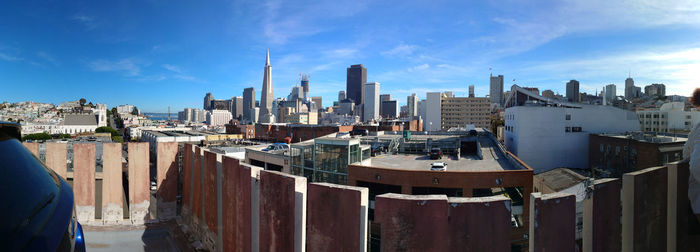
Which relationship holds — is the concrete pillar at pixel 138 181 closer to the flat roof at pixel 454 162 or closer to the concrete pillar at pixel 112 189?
the concrete pillar at pixel 112 189

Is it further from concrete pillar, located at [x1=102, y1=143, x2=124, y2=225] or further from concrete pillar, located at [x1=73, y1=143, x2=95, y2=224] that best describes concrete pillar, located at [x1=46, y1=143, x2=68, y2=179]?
concrete pillar, located at [x1=102, y1=143, x2=124, y2=225]

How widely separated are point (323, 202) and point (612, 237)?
4.01m

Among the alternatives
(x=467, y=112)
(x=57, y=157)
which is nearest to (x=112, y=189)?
(x=57, y=157)

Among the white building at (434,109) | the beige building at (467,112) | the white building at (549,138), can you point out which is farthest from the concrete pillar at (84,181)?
the beige building at (467,112)

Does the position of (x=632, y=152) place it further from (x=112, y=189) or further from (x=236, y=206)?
(x=112, y=189)

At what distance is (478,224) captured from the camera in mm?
3441

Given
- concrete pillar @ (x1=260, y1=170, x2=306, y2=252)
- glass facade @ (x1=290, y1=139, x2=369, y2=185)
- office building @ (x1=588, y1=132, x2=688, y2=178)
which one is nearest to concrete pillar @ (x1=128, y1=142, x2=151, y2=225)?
concrete pillar @ (x1=260, y1=170, x2=306, y2=252)

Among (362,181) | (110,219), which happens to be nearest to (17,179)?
(110,219)

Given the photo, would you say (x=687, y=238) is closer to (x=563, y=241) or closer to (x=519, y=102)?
(x=563, y=241)

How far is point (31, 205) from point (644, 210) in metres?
7.04

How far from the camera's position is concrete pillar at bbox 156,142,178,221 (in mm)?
10109

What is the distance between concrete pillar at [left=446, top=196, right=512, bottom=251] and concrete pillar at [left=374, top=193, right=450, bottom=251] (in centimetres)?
11

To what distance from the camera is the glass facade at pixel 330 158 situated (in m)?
21.6

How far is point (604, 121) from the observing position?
44.3 m
